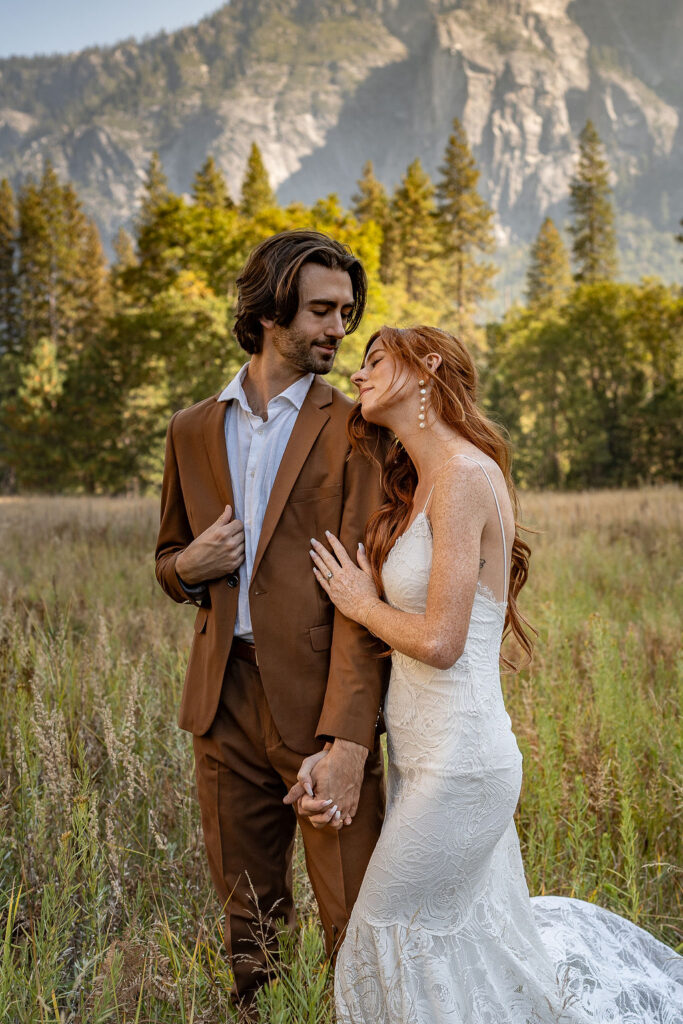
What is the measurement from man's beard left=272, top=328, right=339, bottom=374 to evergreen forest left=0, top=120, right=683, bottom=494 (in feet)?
65.6

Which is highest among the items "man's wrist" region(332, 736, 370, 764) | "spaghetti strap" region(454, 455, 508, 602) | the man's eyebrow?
the man's eyebrow

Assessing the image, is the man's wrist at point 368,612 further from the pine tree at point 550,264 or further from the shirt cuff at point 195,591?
the pine tree at point 550,264

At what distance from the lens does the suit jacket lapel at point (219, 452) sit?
249 cm

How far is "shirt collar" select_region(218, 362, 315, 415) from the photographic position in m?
2.49

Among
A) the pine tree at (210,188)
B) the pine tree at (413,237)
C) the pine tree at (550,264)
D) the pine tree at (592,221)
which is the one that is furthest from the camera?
the pine tree at (550,264)

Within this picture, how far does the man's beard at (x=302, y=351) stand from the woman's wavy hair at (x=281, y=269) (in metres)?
0.04

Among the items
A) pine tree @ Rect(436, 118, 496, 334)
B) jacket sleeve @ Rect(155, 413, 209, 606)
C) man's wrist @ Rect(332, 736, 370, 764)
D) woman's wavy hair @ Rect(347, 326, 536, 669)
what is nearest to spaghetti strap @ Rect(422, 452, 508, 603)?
woman's wavy hair @ Rect(347, 326, 536, 669)

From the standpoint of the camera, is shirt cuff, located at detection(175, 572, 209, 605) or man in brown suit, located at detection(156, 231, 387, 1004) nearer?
man in brown suit, located at detection(156, 231, 387, 1004)

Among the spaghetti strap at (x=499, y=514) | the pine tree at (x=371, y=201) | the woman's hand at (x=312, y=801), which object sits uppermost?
the pine tree at (x=371, y=201)

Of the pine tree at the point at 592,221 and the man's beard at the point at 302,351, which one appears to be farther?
the pine tree at the point at 592,221

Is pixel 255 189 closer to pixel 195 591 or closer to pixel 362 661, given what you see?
pixel 195 591

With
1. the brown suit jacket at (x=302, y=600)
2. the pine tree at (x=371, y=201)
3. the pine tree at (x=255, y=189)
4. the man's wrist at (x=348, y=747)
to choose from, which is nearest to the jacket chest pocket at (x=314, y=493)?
the brown suit jacket at (x=302, y=600)

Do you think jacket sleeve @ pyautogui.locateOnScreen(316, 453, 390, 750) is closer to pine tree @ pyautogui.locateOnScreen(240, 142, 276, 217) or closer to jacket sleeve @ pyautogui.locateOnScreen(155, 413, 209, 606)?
jacket sleeve @ pyautogui.locateOnScreen(155, 413, 209, 606)

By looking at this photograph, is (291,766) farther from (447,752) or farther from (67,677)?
(67,677)
